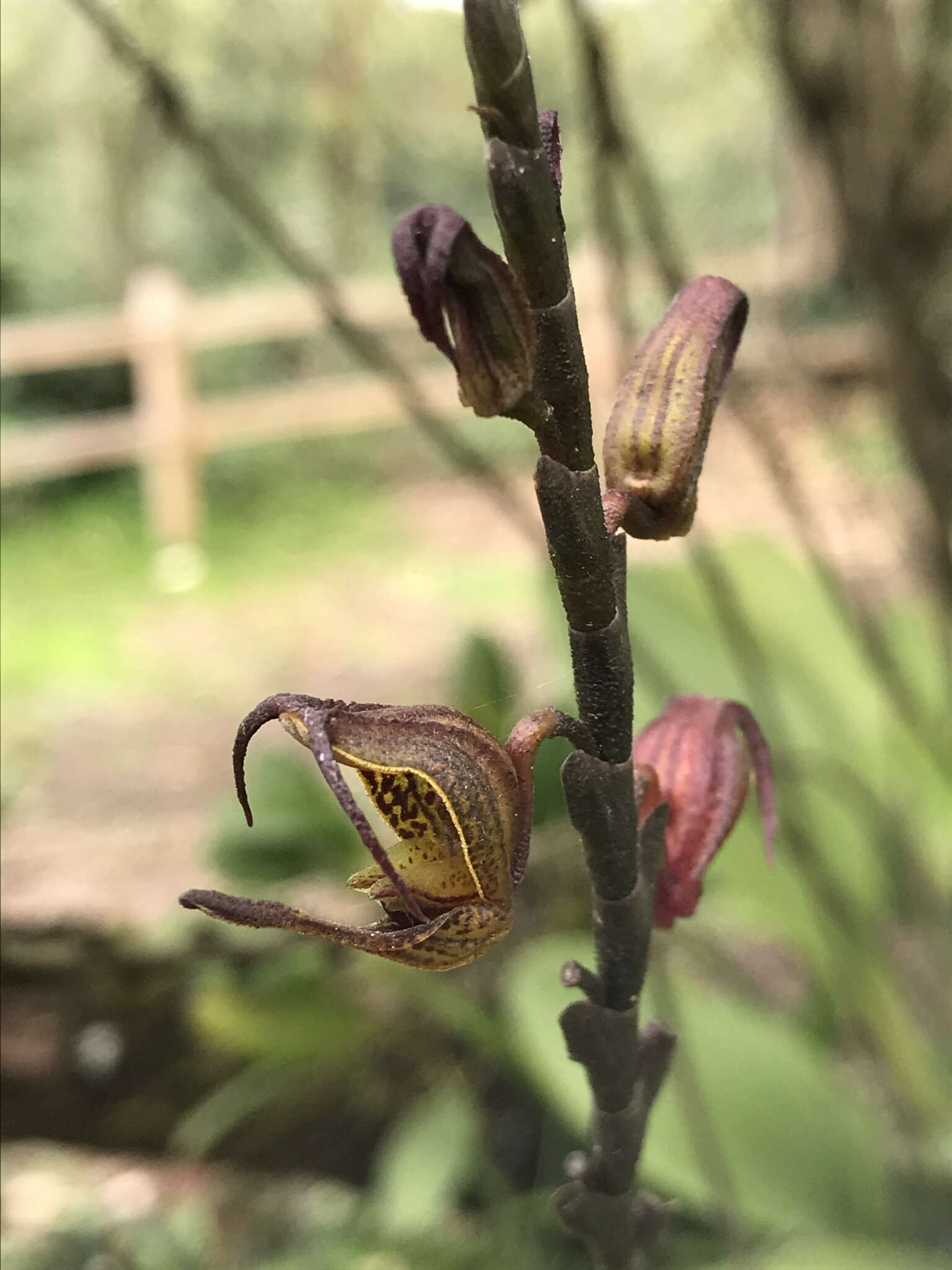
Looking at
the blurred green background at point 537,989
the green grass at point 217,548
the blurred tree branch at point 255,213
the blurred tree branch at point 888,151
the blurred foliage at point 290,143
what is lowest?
the blurred green background at point 537,989

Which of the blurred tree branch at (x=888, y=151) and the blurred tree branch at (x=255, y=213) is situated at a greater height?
the blurred tree branch at (x=888, y=151)

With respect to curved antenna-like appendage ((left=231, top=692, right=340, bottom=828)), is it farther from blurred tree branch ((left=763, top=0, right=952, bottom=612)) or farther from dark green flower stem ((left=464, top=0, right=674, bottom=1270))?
blurred tree branch ((left=763, top=0, right=952, bottom=612))

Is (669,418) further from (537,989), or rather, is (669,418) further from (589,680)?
(537,989)

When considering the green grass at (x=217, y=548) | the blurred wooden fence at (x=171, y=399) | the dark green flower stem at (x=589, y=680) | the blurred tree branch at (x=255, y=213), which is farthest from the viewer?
the blurred wooden fence at (x=171, y=399)

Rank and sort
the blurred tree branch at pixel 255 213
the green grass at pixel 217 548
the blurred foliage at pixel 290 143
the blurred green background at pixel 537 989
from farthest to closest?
the blurred foliage at pixel 290 143, the green grass at pixel 217 548, the blurred green background at pixel 537 989, the blurred tree branch at pixel 255 213

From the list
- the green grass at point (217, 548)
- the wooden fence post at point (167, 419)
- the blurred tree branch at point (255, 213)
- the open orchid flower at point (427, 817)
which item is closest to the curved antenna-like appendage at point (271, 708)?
the open orchid flower at point (427, 817)

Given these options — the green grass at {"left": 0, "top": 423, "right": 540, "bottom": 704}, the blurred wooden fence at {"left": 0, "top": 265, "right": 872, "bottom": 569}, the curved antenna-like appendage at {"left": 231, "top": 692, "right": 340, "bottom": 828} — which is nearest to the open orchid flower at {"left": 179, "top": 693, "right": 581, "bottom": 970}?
the curved antenna-like appendage at {"left": 231, "top": 692, "right": 340, "bottom": 828}

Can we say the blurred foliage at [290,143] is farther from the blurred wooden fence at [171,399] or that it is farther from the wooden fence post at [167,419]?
the wooden fence post at [167,419]

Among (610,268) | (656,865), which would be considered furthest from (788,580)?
(656,865)
